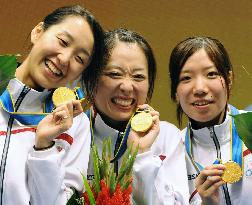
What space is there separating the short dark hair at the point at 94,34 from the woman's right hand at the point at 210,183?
1.92 ft

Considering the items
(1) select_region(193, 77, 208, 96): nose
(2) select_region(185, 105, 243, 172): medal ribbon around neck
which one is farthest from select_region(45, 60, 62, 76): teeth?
(2) select_region(185, 105, 243, 172): medal ribbon around neck

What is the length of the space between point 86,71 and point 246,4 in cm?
201

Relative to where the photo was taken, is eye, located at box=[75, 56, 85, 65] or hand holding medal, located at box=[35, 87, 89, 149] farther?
eye, located at box=[75, 56, 85, 65]

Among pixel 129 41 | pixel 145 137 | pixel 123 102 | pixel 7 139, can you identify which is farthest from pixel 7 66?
pixel 129 41

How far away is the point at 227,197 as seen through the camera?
1979 millimetres

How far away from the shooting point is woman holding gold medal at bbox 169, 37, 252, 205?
201 cm

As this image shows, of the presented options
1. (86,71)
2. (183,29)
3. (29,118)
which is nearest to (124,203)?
(29,118)

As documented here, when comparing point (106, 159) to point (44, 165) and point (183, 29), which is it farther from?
point (183, 29)

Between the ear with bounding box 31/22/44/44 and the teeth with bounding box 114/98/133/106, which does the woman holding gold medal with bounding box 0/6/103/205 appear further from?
the teeth with bounding box 114/98/133/106

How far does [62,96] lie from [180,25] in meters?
2.14

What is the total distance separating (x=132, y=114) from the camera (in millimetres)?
1930

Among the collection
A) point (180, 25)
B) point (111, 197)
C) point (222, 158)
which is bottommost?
point (111, 197)

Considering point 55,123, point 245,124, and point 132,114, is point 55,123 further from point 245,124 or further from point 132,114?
point 245,124

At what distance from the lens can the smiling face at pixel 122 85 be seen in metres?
1.90
